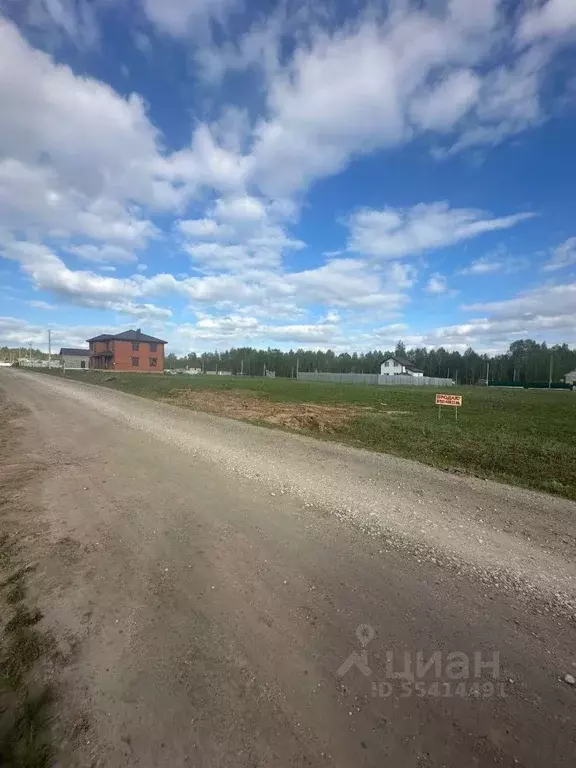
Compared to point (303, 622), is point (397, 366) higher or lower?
higher

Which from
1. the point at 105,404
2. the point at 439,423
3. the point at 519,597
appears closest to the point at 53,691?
the point at 519,597

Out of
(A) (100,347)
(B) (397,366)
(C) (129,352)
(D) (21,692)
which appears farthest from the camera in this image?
(B) (397,366)

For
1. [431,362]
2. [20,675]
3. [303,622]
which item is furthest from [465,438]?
[431,362]

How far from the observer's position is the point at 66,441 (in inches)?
418

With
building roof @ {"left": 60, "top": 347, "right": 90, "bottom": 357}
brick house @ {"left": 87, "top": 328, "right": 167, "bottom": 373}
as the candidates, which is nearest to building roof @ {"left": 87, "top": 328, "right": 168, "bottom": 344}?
brick house @ {"left": 87, "top": 328, "right": 167, "bottom": 373}

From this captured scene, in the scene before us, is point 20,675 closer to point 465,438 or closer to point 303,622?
point 303,622

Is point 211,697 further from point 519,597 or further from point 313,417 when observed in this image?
point 313,417

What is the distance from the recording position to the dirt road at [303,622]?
8.15ft

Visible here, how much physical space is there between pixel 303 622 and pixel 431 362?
149 m

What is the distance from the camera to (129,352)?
76.8 m

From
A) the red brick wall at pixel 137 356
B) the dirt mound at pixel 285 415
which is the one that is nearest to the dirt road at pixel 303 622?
the dirt mound at pixel 285 415

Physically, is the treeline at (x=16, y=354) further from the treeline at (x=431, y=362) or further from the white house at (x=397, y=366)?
the white house at (x=397, y=366)

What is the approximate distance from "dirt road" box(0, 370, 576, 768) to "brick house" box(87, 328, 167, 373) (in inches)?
2924

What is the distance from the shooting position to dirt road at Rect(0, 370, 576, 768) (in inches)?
97.8
